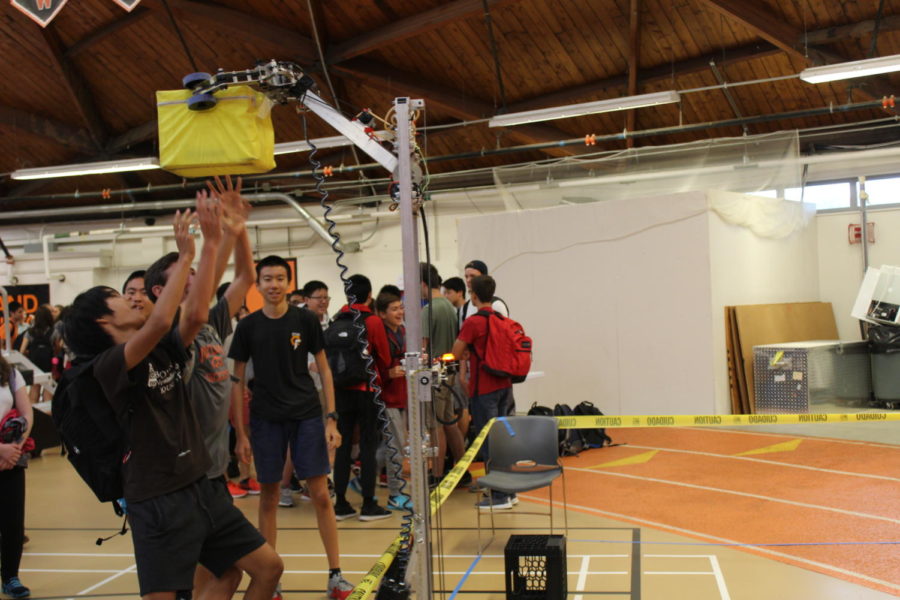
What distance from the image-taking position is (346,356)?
19.1 ft

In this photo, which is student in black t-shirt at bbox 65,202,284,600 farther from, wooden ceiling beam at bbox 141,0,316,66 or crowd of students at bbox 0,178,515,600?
wooden ceiling beam at bbox 141,0,316,66

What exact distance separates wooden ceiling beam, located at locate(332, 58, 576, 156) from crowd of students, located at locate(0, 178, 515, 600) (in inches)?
276

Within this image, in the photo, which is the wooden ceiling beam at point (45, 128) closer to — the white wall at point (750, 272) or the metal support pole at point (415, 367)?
the white wall at point (750, 272)

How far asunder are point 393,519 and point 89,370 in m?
3.59

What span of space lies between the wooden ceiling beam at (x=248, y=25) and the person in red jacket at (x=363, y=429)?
6902 millimetres

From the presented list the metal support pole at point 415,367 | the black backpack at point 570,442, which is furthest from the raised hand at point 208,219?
the black backpack at point 570,442

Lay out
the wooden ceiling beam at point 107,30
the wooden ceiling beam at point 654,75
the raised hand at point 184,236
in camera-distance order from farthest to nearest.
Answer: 1. the wooden ceiling beam at point 107,30
2. the wooden ceiling beam at point 654,75
3. the raised hand at point 184,236

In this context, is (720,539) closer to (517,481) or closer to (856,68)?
(517,481)

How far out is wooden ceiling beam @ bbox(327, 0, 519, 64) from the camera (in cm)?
1051

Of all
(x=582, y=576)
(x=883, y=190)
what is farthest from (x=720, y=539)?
(x=883, y=190)

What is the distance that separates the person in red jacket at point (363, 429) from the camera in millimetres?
5762

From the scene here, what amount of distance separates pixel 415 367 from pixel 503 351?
282 cm

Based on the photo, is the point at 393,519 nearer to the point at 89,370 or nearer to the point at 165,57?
the point at 89,370

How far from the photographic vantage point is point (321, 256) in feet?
53.2
